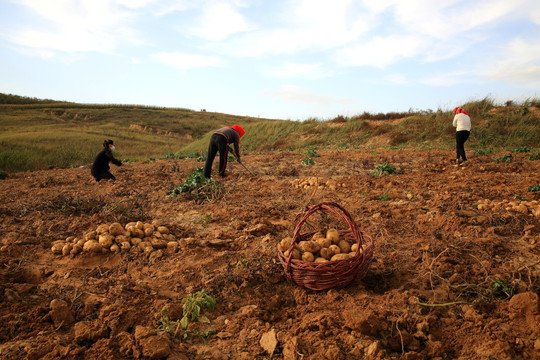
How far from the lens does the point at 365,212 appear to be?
4.94 meters

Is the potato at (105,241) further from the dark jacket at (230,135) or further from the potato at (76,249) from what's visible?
the dark jacket at (230,135)

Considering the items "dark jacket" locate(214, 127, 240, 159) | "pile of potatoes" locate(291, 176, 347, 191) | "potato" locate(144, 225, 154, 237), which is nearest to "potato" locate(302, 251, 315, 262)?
"potato" locate(144, 225, 154, 237)

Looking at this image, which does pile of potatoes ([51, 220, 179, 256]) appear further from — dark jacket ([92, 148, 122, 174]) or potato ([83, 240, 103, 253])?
dark jacket ([92, 148, 122, 174])

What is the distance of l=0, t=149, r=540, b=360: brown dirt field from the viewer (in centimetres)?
215

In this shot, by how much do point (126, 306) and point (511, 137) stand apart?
607 inches

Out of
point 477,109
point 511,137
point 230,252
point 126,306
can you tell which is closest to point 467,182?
point 230,252

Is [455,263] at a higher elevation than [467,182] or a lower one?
lower

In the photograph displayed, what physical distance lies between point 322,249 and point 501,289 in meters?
1.37

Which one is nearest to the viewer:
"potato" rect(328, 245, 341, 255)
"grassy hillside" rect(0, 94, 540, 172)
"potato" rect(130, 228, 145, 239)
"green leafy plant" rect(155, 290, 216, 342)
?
"green leafy plant" rect(155, 290, 216, 342)

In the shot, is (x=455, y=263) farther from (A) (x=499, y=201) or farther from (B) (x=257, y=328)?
(A) (x=499, y=201)

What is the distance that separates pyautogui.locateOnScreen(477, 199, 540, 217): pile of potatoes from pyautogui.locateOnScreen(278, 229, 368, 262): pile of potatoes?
2750 mm

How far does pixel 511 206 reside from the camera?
462 centimetres

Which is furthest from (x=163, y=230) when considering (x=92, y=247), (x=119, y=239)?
(x=92, y=247)

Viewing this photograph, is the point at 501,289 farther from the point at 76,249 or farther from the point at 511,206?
the point at 76,249
